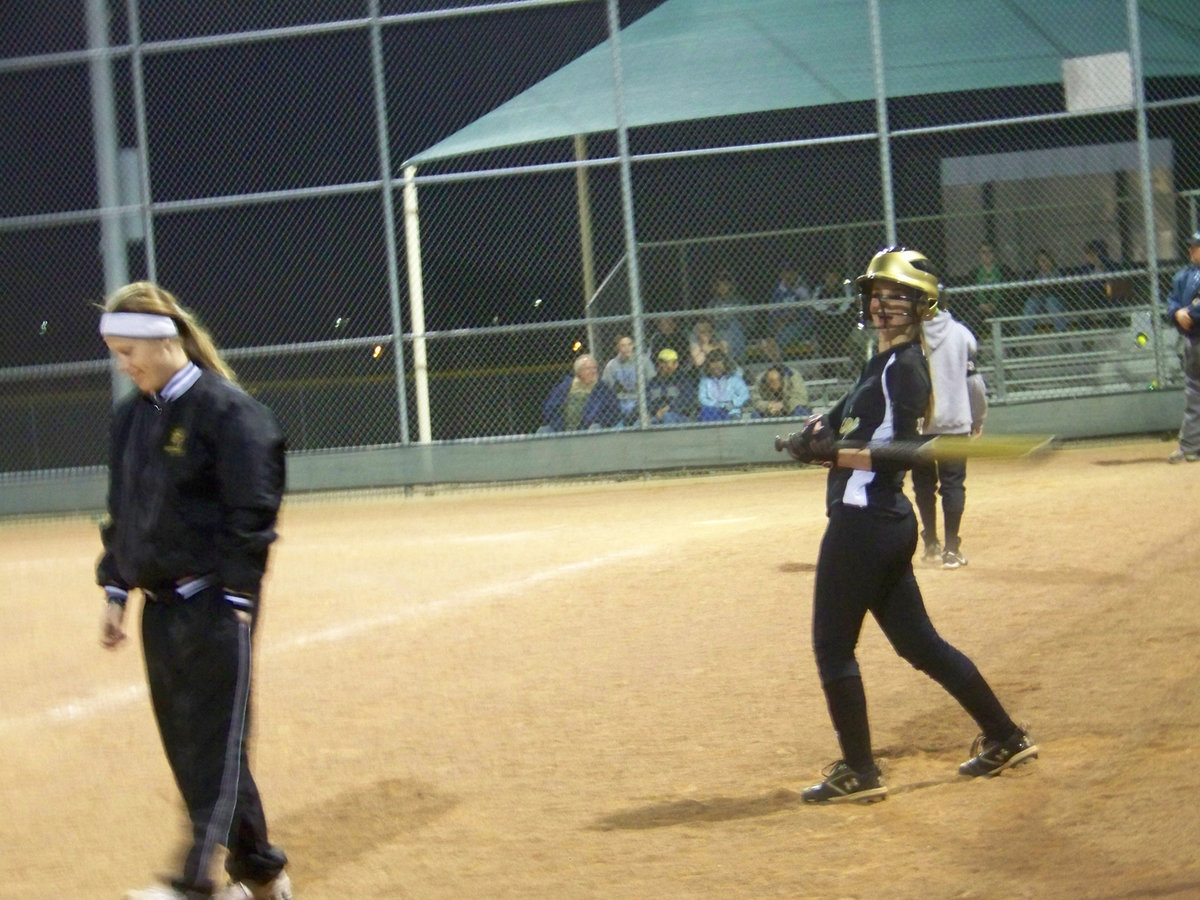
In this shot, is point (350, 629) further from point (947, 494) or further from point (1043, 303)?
point (1043, 303)

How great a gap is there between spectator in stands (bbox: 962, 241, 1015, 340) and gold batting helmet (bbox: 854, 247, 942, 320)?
39.1 feet

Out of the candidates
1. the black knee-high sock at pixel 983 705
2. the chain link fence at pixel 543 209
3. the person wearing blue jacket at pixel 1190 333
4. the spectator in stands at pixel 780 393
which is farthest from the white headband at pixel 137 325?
the spectator in stands at pixel 780 393

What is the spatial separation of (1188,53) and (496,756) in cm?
1437

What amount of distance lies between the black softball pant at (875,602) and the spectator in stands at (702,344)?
1061 cm

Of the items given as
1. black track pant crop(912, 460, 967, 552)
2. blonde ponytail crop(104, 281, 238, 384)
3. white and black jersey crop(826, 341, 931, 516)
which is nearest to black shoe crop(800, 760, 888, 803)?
white and black jersey crop(826, 341, 931, 516)

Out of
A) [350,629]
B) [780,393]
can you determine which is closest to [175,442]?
[350,629]

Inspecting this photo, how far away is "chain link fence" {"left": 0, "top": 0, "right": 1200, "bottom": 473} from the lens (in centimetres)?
1542

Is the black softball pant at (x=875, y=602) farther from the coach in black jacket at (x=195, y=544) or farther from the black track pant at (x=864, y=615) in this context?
the coach in black jacket at (x=195, y=544)

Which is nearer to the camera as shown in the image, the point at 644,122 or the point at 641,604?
the point at 641,604

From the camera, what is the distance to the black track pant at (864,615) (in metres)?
4.75

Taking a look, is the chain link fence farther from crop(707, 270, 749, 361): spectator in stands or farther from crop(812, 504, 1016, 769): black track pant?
crop(812, 504, 1016, 769): black track pant

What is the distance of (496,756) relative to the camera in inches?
229

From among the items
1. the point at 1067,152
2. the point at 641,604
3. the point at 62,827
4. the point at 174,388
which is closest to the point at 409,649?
the point at 641,604

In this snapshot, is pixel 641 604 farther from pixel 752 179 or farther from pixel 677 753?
pixel 752 179
